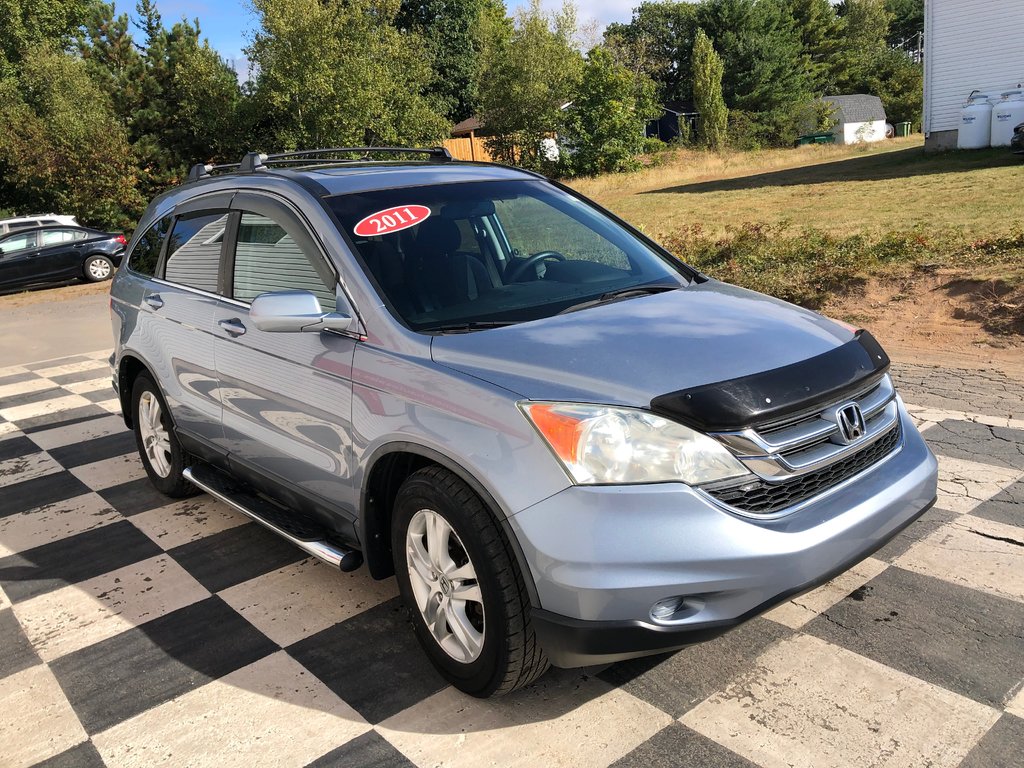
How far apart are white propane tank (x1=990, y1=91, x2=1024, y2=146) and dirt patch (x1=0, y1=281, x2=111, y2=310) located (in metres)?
22.9

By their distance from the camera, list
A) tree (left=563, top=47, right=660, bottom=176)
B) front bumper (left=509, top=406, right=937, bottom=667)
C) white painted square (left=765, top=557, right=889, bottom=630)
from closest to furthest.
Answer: front bumper (left=509, top=406, right=937, bottom=667)
white painted square (left=765, top=557, right=889, bottom=630)
tree (left=563, top=47, right=660, bottom=176)

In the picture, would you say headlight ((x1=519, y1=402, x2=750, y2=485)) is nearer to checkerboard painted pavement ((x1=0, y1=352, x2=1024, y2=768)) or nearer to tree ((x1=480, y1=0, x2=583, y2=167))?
checkerboard painted pavement ((x1=0, y1=352, x2=1024, y2=768))

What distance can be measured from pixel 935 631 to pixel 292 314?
8.35 ft

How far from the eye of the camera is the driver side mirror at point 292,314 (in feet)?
10.0

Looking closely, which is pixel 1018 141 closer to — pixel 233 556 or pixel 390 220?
pixel 390 220

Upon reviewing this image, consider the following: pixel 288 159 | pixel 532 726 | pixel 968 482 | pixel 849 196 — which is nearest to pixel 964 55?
pixel 849 196

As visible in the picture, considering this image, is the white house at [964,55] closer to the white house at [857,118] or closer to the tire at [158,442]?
the tire at [158,442]

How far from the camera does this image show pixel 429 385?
9.13 ft

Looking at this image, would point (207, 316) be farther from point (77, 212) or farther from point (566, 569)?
point (77, 212)

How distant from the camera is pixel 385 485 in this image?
307 cm

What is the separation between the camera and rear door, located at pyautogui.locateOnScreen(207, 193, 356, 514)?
3.23 m

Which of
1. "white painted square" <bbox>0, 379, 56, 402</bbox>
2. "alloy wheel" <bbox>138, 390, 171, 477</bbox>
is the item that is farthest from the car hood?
"white painted square" <bbox>0, 379, 56, 402</bbox>

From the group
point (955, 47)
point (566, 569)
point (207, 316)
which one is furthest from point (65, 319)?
point (955, 47)

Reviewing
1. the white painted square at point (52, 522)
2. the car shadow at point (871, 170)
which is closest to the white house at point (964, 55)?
the car shadow at point (871, 170)
